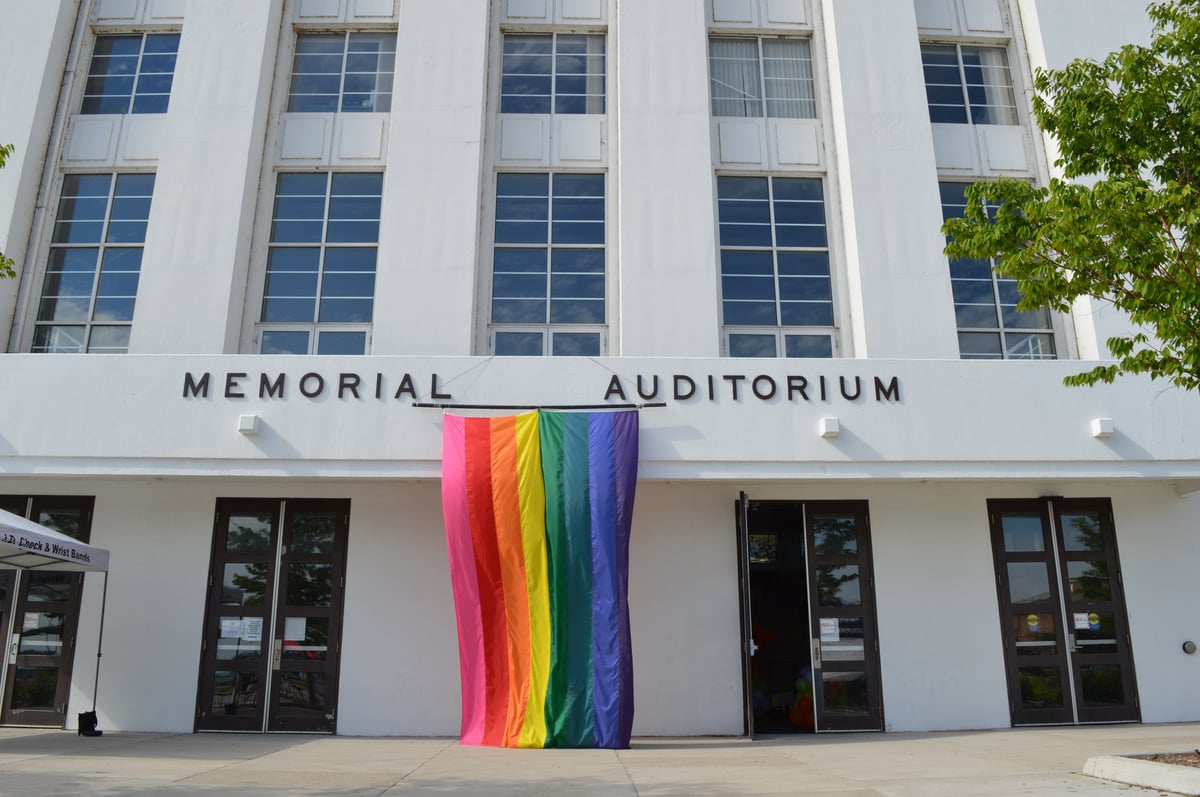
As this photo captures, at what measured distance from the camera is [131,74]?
49.6 ft

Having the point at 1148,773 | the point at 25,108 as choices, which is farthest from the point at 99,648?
the point at 1148,773

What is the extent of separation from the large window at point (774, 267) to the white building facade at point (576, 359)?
0.06 m

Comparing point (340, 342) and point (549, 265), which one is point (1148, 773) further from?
point (340, 342)

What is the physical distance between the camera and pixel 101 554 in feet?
37.7

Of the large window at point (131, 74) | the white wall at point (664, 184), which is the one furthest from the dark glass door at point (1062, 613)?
the large window at point (131, 74)

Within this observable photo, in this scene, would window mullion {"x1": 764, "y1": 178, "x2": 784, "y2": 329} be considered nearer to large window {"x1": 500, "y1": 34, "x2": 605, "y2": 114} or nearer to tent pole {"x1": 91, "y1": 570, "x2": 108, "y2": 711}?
large window {"x1": 500, "y1": 34, "x2": 605, "y2": 114}

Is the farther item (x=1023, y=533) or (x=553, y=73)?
(x=553, y=73)

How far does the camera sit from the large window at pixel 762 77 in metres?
14.9

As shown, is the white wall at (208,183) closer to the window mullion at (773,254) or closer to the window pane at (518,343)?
the window pane at (518,343)

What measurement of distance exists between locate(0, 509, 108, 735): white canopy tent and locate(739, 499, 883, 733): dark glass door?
8.26 meters

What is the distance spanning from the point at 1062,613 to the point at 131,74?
16.9 meters

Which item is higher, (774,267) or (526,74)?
(526,74)

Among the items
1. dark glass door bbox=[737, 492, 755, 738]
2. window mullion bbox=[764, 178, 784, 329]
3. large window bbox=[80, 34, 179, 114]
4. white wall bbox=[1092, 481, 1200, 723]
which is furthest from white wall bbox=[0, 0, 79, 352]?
white wall bbox=[1092, 481, 1200, 723]

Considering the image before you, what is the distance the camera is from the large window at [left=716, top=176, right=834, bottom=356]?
13594 mm
